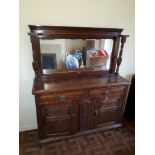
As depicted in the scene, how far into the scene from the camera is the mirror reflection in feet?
5.83

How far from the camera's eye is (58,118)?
180 cm

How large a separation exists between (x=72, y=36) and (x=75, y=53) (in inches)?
8.5

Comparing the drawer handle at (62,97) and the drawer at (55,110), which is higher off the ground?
the drawer handle at (62,97)

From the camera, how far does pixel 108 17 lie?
1.91 meters

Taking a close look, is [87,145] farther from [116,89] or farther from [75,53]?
[75,53]

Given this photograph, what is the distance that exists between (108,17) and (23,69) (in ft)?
4.09

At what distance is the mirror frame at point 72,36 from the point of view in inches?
64.3

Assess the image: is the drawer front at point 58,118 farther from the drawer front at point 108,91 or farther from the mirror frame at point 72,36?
the mirror frame at point 72,36

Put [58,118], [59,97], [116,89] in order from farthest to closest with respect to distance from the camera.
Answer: [116,89]
[58,118]
[59,97]

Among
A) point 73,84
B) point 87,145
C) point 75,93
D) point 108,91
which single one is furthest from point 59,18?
point 87,145

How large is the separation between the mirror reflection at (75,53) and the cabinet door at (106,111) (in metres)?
0.46

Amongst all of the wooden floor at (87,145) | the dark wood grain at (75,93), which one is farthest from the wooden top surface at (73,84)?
the wooden floor at (87,145)
